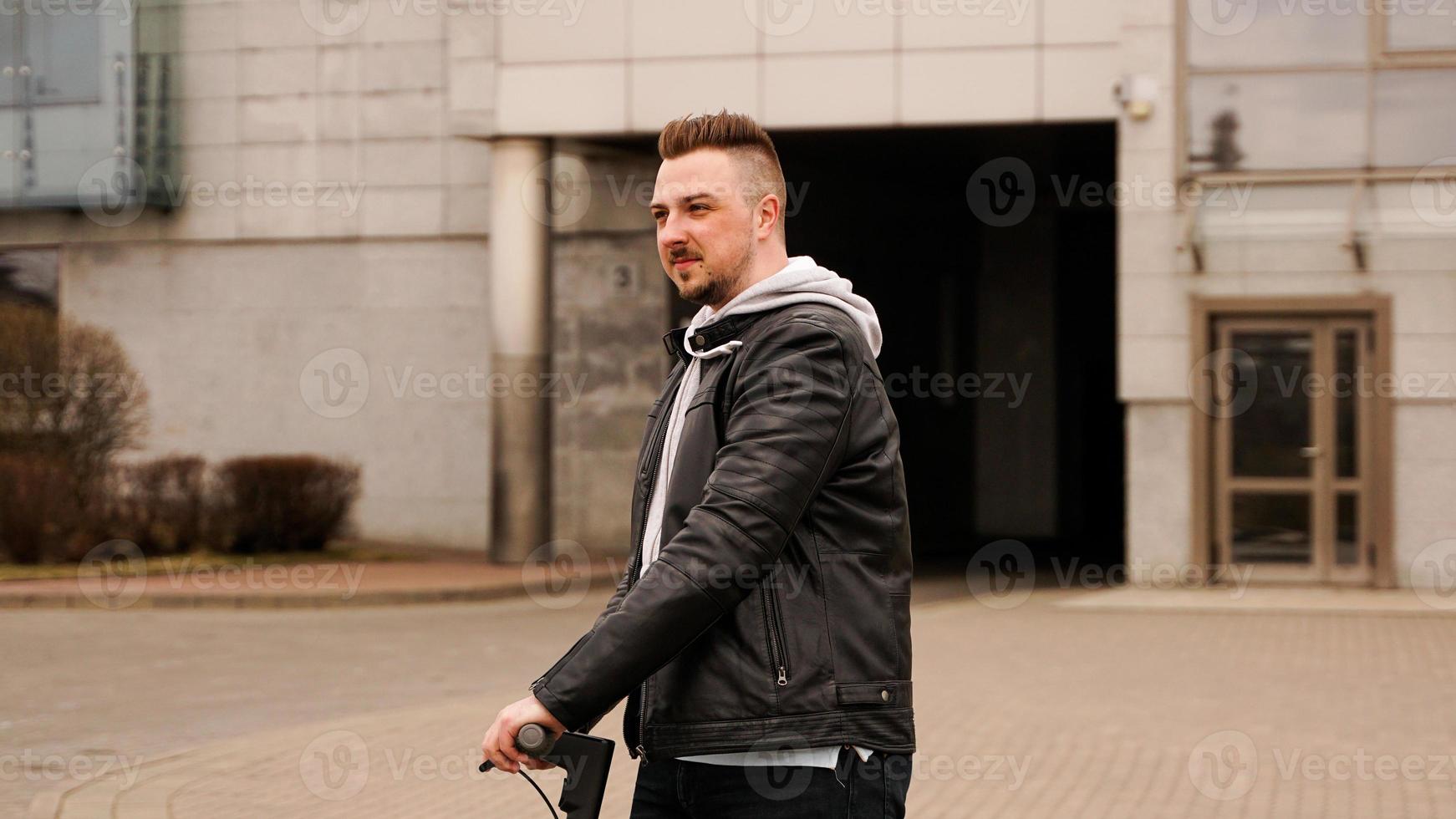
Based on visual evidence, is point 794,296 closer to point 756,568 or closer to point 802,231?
point 756,568

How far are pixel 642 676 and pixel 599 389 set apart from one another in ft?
55.3

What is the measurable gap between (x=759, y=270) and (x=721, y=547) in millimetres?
513

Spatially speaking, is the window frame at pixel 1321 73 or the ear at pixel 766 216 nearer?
the ear at pixel 766 216

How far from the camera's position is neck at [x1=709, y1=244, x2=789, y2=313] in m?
2.83

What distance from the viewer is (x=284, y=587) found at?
52.3ft

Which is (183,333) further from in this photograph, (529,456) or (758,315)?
(758,315)

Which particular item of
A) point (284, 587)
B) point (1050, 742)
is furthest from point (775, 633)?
point (284, 587)

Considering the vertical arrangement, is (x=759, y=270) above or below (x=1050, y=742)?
above

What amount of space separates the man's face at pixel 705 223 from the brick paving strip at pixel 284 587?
43.1 ft

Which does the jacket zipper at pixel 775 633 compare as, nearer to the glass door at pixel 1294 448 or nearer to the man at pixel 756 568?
the man at pixel 756 568

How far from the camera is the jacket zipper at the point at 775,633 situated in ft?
8.50

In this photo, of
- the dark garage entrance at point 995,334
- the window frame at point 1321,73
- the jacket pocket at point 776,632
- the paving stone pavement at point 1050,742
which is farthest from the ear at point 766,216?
the dark garage entrance at point 995,334

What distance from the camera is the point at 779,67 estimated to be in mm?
17484

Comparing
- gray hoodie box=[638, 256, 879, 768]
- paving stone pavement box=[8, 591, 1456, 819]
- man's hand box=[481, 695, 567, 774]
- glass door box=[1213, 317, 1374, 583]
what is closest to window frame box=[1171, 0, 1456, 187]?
glass door box=[1213, 317, 1374, 583]
